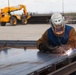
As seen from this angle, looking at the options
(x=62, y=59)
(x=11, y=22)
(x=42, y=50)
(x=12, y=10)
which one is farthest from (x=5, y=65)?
(x=12, y=10)

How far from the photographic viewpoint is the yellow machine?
35.6 m

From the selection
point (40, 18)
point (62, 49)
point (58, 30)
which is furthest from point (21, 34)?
point (62, 49)

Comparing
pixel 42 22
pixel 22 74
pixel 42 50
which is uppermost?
pixel 22 74

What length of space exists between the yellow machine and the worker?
2987 cm

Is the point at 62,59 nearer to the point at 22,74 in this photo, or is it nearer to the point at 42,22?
the point at 22,74

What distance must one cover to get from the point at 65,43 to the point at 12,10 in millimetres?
Result: 33090

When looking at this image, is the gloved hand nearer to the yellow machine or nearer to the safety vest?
the safety vest

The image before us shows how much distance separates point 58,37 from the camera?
5762 mm

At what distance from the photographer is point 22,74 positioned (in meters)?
3.33

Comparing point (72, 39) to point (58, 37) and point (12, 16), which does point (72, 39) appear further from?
point (12, 16)

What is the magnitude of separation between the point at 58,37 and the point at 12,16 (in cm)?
3050

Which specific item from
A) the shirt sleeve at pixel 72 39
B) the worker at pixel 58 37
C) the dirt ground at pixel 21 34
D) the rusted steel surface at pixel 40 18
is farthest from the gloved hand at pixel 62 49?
the rusted steel surface at pixel 40 18

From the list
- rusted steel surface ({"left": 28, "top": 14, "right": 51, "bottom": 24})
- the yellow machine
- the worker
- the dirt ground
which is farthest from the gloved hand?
rusted steel surface ({"left": 28, "top": 14, "right": 51, "bottom": 24})

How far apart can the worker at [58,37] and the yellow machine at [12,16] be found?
29875 millimetres
